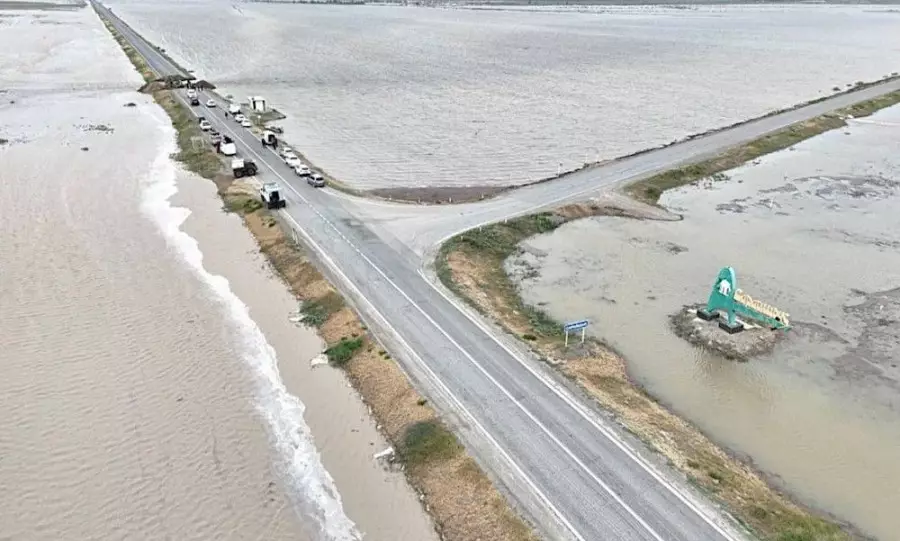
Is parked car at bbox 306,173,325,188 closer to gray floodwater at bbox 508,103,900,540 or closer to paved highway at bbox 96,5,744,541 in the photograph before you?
paved highway at bbox 96,5,744,541

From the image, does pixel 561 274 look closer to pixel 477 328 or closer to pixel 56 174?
pixel 477 328

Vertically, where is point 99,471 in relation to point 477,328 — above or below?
below

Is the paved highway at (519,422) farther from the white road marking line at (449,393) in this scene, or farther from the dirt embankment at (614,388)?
the dirt embankment at (614,388)

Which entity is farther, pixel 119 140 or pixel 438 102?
pixel 438 102

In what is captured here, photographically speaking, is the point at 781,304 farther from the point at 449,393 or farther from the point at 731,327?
the point at 449,393

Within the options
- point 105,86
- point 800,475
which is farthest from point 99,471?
point 105,86

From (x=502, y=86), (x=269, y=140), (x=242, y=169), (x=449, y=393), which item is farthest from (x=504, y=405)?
(x=502, y=86)

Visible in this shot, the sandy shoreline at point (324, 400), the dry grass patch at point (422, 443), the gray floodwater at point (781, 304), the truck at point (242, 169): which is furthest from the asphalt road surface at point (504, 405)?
the truck at point (242, 169)
